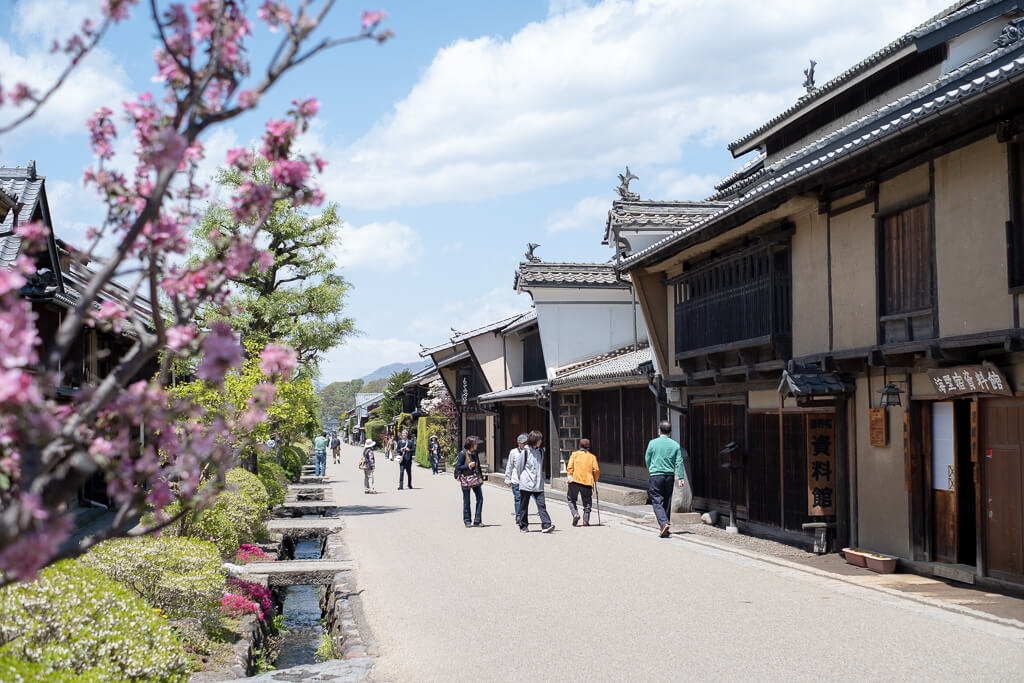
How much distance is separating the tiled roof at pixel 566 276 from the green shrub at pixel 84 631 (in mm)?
26475

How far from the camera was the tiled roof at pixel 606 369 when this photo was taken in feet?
84.9

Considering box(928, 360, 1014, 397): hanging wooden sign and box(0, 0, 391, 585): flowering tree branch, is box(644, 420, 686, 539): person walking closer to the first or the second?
box(928, 360, 1014, 397): hanging wooden sign

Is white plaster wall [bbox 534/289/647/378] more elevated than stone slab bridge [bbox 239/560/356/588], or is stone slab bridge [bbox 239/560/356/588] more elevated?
white plaster wall [bbox 534/289/647/378]

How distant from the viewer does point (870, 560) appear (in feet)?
43.9

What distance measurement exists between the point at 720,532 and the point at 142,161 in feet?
53.3

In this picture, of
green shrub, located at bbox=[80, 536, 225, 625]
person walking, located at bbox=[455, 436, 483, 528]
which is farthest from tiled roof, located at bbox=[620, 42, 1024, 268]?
green shrub, located at bbox=[80, 536, 225, 625]

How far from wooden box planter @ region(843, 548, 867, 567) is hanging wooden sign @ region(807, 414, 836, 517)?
92 cm

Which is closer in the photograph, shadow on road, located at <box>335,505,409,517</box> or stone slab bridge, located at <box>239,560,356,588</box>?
stone slab bridge, located at <box>239,560,356,588</box>

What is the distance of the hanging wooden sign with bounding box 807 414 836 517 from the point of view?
49.2 feet

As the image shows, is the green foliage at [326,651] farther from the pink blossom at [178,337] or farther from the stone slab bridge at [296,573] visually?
the pink blossom at [178,337]

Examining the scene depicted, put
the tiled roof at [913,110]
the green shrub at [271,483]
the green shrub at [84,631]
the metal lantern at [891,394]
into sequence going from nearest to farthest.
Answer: the green shrub at [84,631] → the tiled roof at [913,110] → the metal lantern at [891,394] → the green shrub at [271,483]

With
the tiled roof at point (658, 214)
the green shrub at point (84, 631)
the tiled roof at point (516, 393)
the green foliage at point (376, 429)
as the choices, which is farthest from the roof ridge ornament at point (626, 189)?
the green foliage at point (376, 429)

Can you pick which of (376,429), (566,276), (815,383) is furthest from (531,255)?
(376,429)

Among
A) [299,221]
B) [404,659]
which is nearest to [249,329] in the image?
[299,221]
